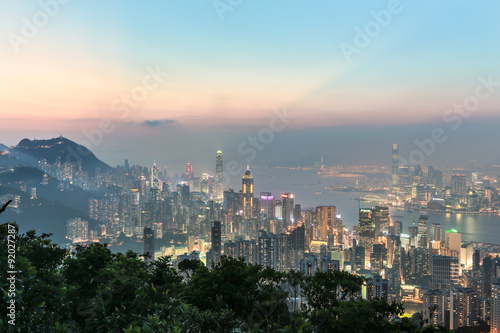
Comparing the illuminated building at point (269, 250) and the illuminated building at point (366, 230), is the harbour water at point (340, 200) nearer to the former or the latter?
the illuminated building at point (366, 230)

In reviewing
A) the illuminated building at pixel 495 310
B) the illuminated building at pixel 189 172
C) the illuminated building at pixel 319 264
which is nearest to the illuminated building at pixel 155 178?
the illuminated building at pixel 189 172

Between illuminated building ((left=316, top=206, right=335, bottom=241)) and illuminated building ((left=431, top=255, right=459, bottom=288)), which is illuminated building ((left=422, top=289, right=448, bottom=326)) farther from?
illuminated building ((left=316, top=206, right=335, bottom=241))

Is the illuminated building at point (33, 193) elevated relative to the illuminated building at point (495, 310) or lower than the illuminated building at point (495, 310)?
elevated

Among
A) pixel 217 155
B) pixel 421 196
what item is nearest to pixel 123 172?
pixel 217 155

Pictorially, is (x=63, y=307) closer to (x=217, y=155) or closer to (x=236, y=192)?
(x=236, y=192)

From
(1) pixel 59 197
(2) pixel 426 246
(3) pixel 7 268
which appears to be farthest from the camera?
(1) pixel 59 197

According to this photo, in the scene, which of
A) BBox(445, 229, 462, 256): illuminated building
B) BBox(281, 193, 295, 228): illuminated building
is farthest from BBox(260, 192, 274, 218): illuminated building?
BBox(445, 229, 462, 256): illuminated building
